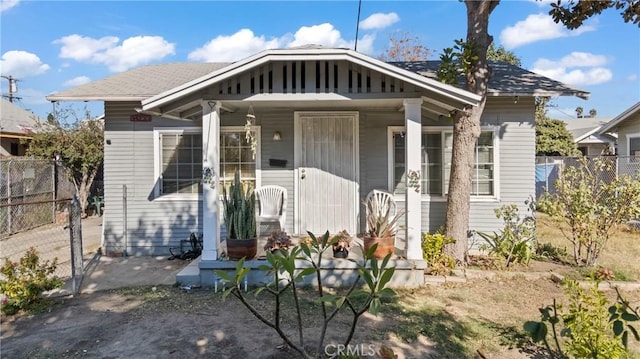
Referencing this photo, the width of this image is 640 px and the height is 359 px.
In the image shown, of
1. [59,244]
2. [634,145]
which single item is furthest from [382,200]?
[634,145]

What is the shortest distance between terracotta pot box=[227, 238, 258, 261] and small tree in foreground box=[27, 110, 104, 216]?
849 cm

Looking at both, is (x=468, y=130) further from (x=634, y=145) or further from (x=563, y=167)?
(x=634, y=145)

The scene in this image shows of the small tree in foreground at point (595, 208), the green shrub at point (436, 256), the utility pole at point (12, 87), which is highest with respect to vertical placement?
the utility pole at point (12, 87)

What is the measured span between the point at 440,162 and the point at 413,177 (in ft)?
6.79

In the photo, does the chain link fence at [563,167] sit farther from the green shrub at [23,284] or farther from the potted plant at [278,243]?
the green shrub at [23,284]

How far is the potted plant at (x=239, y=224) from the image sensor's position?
5.14m

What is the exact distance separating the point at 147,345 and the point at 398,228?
4.02m

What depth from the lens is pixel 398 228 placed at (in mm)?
6273

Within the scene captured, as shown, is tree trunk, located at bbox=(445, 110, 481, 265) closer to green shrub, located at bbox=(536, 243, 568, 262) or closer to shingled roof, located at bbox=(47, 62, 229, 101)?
green shrub, located at bbox=(536, 243, 568, 262)

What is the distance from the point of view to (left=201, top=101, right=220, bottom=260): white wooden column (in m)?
5.24

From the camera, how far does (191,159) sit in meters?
7.22

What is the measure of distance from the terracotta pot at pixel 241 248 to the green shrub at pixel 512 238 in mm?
3809

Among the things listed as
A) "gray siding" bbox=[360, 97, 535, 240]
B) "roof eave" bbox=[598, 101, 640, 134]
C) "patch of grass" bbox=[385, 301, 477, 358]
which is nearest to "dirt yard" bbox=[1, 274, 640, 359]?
"patch of grass" bbox=[385, 301, 477, 358]

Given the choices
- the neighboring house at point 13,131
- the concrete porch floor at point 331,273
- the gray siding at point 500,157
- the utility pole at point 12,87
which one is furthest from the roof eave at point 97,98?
the utility pole at point 12,87
